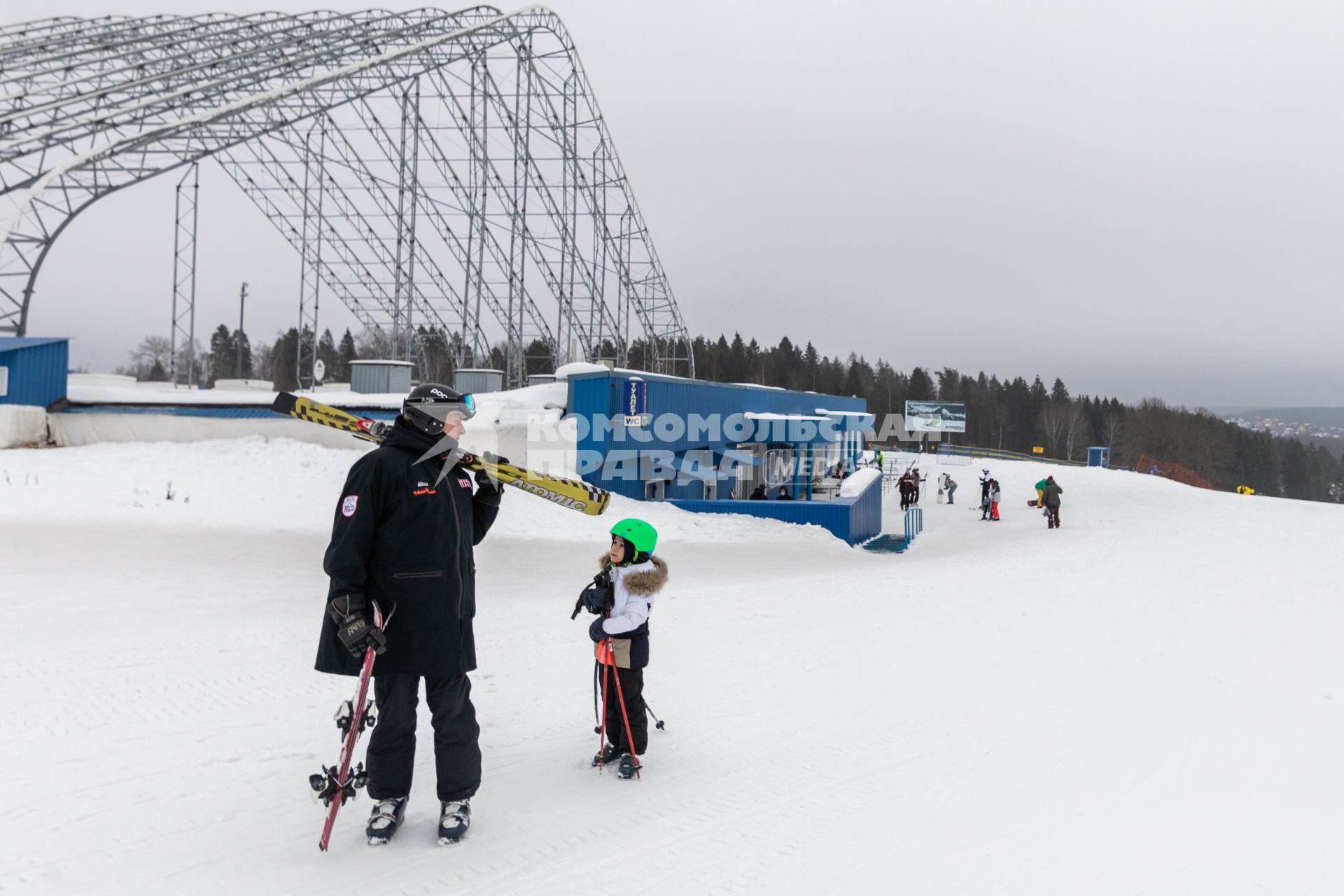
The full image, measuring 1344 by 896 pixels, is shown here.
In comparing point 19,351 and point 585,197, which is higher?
point 585,197

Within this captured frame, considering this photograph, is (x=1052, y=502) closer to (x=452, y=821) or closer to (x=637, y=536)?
(x=637, y=536)

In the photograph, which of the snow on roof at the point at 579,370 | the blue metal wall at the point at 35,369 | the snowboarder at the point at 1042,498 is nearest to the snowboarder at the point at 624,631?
the snow on roof at the point at 579,370

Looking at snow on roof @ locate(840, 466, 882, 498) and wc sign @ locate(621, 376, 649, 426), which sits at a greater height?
wc sign @ locate(621, 376, 649, 426)

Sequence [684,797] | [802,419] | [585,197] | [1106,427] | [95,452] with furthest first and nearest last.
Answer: [1106,427]
[585,197]
[802,419]
[95,452]
[684,797]

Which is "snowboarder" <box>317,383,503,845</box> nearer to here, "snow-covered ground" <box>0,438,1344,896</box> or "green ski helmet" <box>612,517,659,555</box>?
"snow-covered ground" <box>0,438,1344,896</box>

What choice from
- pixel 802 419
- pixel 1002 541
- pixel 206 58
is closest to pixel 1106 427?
pixel 802 419

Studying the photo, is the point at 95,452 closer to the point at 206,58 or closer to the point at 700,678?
the point at 206,58

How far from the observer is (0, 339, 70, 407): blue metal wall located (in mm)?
18750

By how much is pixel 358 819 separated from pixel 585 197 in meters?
29.8

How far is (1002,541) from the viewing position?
18.9m

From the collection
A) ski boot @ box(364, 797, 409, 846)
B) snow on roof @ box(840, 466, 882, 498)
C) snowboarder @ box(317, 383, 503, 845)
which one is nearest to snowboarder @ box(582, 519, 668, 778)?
snowboarder @ box(317, 383, 503, 845)

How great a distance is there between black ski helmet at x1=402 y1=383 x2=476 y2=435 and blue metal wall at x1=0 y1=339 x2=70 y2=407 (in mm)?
20096

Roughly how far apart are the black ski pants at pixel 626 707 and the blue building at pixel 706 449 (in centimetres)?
1389

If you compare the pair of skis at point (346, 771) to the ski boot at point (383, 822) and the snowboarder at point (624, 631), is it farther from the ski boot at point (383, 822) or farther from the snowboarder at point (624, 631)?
the snowboarder at point (624, 631)
